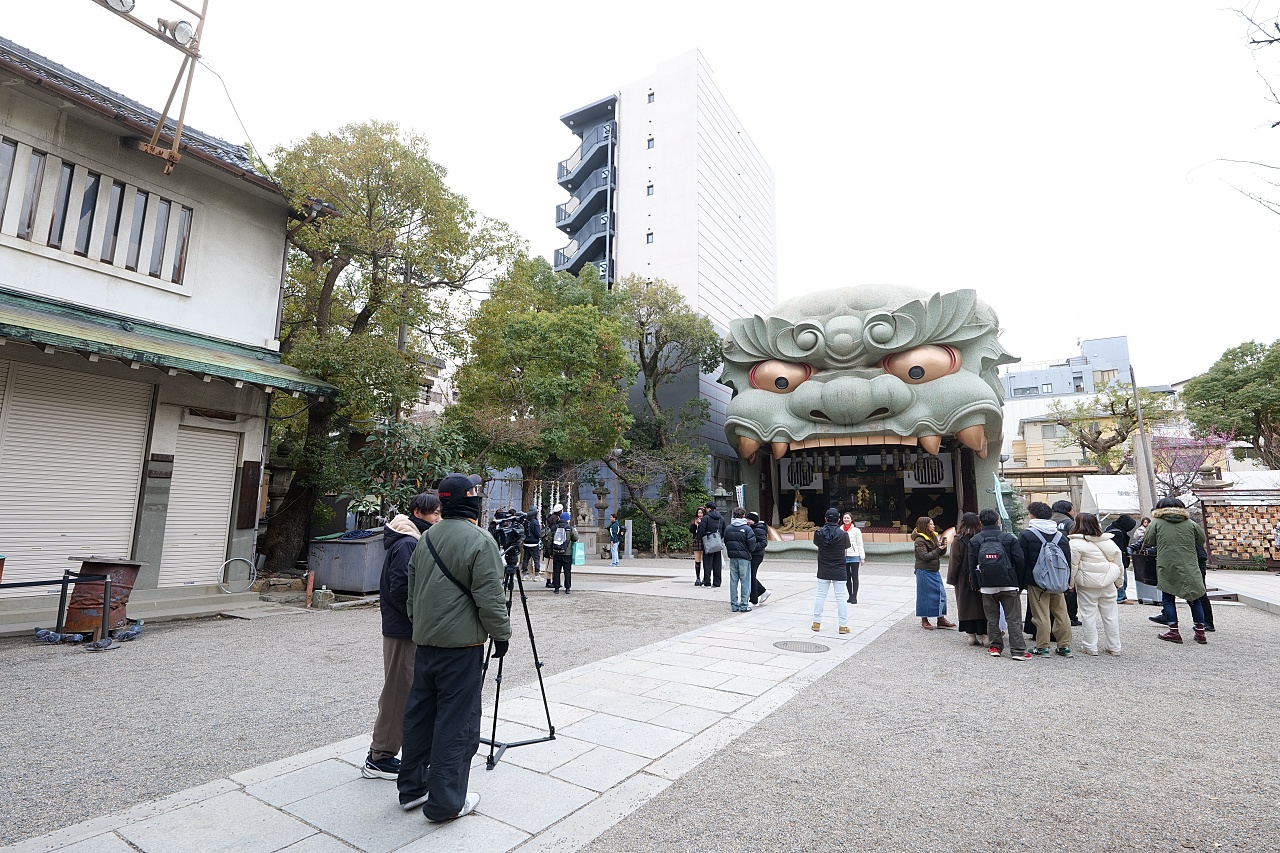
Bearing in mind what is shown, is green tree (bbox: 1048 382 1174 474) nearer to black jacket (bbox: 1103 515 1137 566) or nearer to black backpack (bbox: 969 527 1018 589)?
black jacket (bbox: 1103 515 1137 566)

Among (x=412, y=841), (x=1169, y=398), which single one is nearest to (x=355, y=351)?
(x=412, y=841)

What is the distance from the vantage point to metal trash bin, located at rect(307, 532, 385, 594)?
425 inches

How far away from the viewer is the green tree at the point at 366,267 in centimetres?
1177

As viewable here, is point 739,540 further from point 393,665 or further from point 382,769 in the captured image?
point 382,769

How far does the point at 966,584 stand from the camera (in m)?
7.63

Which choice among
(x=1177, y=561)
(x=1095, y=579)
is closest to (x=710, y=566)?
(x=1095, y=579)

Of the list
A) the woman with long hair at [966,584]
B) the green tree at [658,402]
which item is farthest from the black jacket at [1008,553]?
the green tree at [658,402]

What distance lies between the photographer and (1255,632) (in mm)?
8531

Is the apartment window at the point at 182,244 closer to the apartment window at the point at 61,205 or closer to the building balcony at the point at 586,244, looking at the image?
the apartment window at the point at 61,205

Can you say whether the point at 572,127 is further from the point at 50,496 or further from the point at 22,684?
the point at 22,684

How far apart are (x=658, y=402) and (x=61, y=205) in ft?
68.8

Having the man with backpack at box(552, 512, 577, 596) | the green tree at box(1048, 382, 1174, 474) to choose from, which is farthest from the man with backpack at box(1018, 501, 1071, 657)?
the green tree at box(1048, 382, 1174, 474)

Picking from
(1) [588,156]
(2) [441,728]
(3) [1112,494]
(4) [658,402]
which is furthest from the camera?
(1) [588,156]

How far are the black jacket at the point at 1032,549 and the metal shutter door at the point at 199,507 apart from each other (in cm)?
1250
